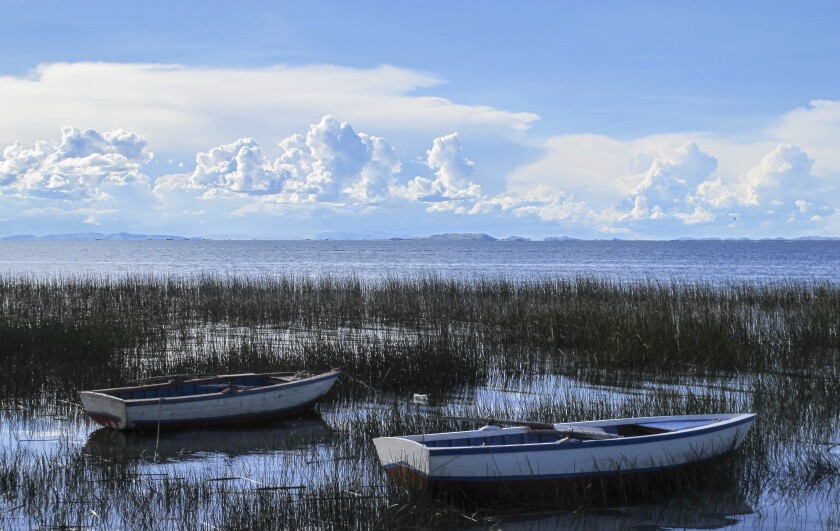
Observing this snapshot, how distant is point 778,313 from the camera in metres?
22.4

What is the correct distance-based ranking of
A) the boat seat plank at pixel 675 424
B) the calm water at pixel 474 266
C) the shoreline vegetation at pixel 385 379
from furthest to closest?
the calm water at pixel 474 266, the boat seat plank at pixel 675 424, the shoreline vegetation at pixel 385 379

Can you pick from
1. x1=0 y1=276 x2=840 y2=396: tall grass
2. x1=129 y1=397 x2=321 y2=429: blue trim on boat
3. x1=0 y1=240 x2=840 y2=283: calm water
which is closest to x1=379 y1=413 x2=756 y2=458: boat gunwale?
x1=129 y1=397 x2=321 y2=429: blue trim on boat

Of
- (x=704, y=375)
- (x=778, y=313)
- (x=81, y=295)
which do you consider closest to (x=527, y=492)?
(x=704, y=375)

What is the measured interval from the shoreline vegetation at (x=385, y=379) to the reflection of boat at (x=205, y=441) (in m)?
0.17

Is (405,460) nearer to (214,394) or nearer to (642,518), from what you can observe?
(642,518)

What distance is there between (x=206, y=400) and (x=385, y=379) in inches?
132

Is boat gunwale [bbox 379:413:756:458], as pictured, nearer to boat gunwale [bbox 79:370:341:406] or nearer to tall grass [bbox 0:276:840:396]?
boat gunwale [bbox 79:370:341:406]

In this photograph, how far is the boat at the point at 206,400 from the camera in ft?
34.3

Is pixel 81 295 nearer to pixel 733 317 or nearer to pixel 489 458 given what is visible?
pixel 733 317

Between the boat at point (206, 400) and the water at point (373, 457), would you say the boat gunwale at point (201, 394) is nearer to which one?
the boat at point (206, 400)

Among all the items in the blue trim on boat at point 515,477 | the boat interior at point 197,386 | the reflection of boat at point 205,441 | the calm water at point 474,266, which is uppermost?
the calm water at point 474,266

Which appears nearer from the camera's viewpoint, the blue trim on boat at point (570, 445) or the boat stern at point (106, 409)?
the blue trim on boat at point (570, 445)

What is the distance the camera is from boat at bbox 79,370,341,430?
1045 centimetres

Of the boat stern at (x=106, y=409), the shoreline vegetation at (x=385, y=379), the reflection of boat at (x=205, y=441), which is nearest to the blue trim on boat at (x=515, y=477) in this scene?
the shoreline vegetation at (x=385, y=379)
